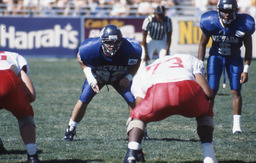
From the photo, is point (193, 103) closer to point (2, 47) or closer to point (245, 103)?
point (245, 103)

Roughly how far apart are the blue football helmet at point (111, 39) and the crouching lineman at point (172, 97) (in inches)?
37.6

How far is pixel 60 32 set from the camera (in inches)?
620

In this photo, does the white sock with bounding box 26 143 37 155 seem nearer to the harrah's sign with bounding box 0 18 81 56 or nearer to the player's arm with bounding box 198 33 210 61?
the player's arm with bounding box 198 33 210 61

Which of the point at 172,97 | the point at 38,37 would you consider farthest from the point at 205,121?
the point at 38,37

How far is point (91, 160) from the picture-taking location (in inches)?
168

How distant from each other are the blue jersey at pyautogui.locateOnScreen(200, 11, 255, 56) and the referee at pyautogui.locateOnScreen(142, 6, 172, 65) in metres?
3.68

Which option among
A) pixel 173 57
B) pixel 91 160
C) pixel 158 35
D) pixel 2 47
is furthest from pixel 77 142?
pixel 2 47

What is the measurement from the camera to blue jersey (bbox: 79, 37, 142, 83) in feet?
16.1

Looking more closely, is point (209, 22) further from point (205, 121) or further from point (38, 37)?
point (38, 37)

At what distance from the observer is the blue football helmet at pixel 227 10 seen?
17.4 ft

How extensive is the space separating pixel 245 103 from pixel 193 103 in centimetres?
482

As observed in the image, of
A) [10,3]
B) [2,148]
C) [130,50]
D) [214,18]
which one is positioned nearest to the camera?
[2,148]

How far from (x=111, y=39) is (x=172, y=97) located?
1388mm

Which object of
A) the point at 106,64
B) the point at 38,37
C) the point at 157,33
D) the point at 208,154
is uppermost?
the point at 106,64
